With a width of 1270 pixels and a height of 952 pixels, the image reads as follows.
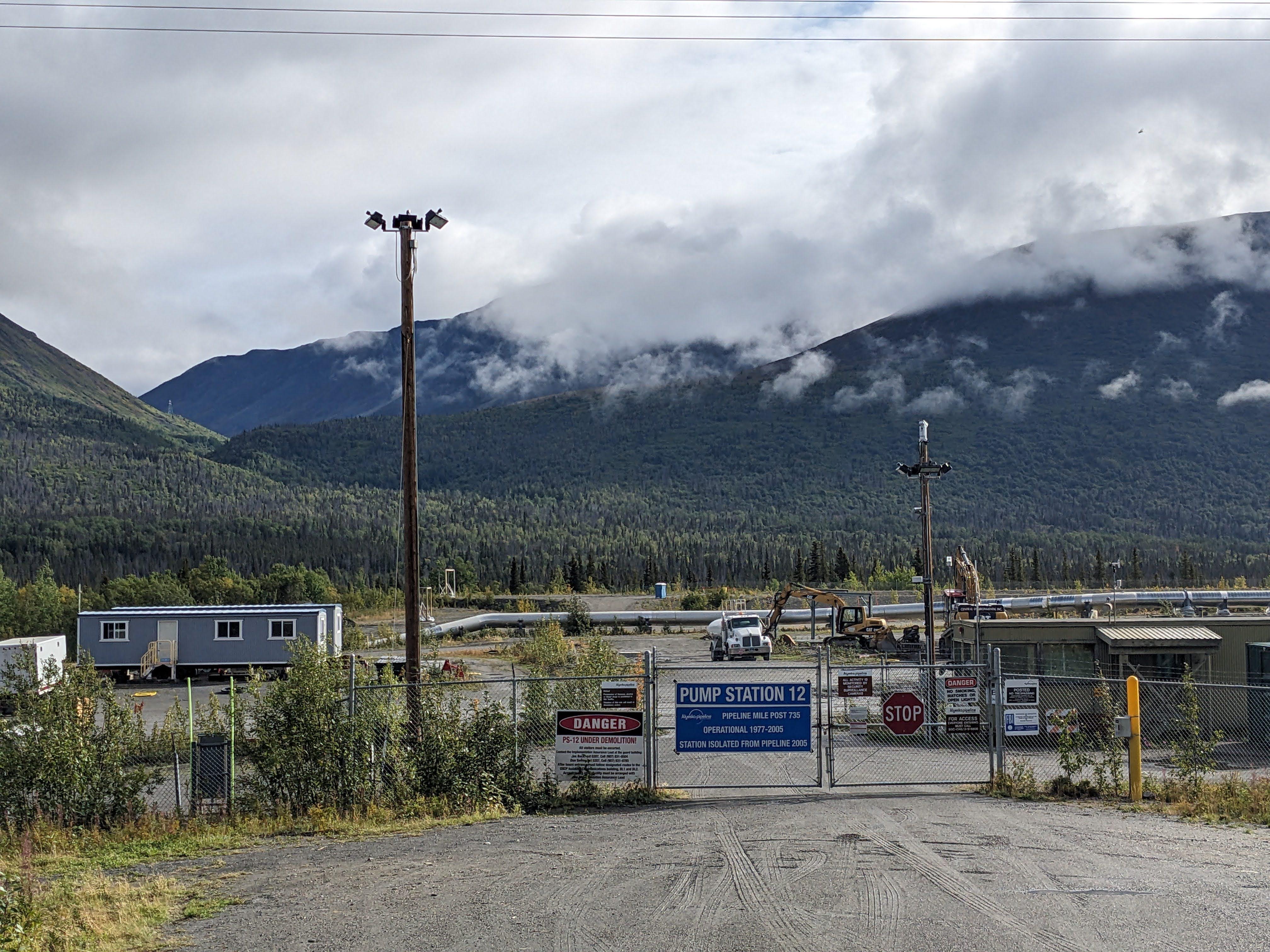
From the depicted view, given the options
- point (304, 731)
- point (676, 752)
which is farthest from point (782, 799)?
point (304, 731)

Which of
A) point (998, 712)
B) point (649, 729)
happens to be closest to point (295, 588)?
point (649, 729)

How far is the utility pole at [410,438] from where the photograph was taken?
17.8m

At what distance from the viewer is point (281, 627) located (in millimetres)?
46250

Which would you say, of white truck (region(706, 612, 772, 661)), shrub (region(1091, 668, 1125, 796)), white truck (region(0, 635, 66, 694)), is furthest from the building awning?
white truck (region(0, 635, 66, 694))

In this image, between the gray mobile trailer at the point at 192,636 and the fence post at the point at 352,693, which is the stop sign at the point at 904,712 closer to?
the fence post at the point at 352,693

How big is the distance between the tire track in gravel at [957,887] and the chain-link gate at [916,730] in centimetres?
218

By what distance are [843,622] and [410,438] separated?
3759 cm

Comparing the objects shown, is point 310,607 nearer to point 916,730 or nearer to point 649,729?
point 649,729

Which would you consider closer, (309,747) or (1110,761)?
(309,747)

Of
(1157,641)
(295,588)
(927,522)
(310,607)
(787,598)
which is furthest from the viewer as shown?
(295,588)

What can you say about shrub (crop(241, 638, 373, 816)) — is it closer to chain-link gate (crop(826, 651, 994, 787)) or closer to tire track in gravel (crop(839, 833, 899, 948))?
chain-link gate (crop(826, 651, 994, 787))

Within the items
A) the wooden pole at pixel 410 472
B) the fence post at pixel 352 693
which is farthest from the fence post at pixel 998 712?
the fence post at pixel 352 693

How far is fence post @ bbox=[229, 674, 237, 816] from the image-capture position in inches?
648

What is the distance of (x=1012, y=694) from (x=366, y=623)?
60855 millimetres
